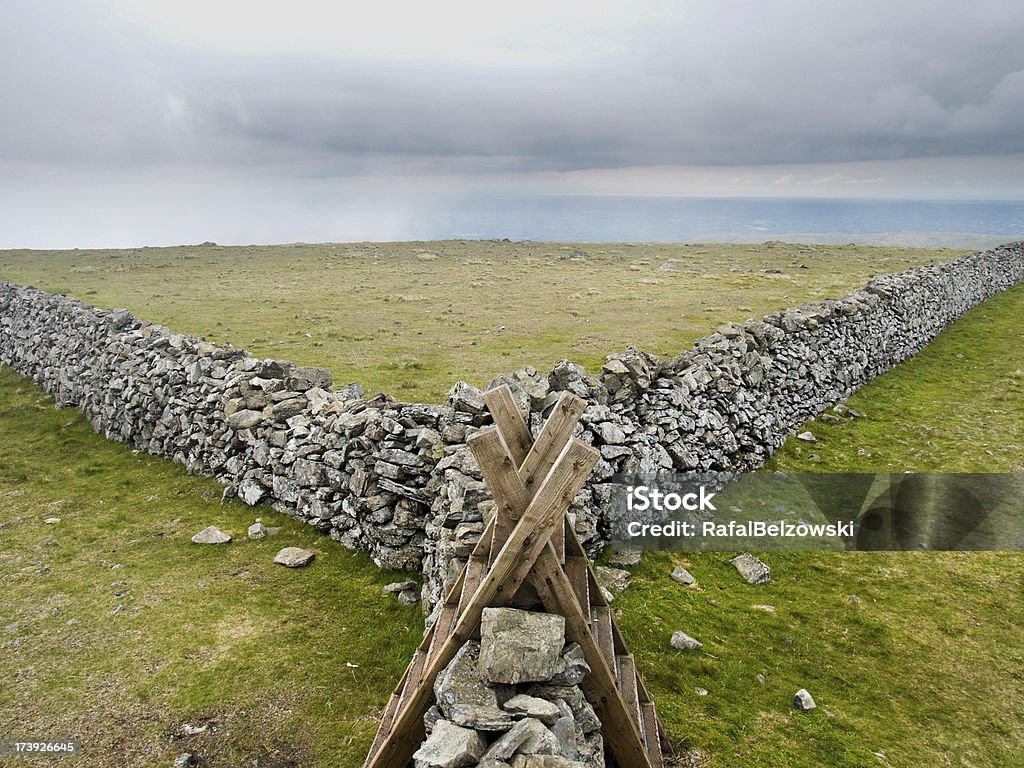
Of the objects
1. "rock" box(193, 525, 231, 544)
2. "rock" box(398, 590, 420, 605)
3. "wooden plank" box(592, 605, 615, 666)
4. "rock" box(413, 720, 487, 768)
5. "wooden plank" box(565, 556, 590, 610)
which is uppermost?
"wooden plank" box(565, 556, 590, 610)

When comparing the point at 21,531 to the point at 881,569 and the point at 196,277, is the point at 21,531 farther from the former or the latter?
the point at 196,277

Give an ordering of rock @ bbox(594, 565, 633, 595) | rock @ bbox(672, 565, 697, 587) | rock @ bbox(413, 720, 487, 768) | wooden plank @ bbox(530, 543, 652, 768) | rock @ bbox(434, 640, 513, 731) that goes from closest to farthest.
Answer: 1. rock @ bbox(413, 720, 487, 768)
2. rock @ bbox(434, 640, 513, 731)
3. wooden plank @ bbox(530, 543, 652, 768)
4. rock @ bbox(594, 565, 633, 595)
5. rock @ bbox(672, 565, 697, 587)

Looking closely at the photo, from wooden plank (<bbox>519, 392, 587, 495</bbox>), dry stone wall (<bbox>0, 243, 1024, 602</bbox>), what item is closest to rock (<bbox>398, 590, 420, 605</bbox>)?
dry stone wall (<bbox>0, 243, 1024, 602</bbox>)

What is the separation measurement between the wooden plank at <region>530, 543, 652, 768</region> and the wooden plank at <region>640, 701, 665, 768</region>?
0.52 m

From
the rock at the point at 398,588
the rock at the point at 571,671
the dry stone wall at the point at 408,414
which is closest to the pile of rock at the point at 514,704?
the rock at the point at 571,671

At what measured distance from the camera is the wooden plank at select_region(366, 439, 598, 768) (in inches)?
177

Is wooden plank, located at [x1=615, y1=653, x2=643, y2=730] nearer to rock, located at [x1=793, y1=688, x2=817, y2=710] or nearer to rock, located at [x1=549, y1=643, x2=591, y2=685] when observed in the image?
rock, located at [x1=549, y1=643, x2=591, y2=685]

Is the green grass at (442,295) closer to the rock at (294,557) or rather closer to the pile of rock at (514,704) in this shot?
the rock at (294,557)

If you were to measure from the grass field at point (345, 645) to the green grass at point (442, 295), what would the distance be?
7205 mm

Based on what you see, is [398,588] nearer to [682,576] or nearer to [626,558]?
[626,558]

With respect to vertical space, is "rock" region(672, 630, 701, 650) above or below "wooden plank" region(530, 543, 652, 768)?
below

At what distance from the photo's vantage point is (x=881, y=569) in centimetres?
990

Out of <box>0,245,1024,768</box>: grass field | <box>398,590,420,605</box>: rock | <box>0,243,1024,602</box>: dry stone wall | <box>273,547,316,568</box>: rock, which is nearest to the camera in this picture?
<box>0,245,1024,768</box>: grass field

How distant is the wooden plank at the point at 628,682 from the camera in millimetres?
5410
